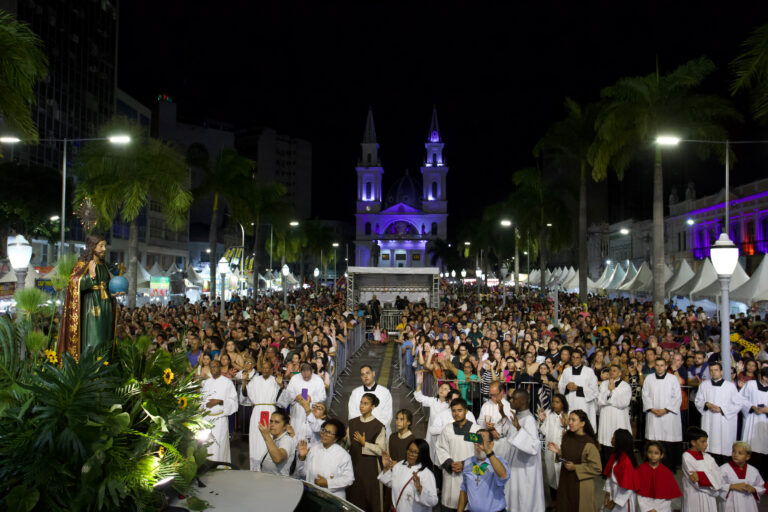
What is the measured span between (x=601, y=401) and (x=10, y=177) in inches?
1396

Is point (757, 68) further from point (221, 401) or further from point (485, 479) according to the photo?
point (221, 401)

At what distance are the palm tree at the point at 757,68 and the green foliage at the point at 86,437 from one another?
11.3 metres

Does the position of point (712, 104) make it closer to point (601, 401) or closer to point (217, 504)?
point (601, 401)

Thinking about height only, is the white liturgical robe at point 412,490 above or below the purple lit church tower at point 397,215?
below

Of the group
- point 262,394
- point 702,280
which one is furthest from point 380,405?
point 702,280

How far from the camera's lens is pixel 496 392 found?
7551 millimetres

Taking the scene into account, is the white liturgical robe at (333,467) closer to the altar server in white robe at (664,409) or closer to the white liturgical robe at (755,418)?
the altar server in white robe at (664,409)

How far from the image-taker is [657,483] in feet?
19.1

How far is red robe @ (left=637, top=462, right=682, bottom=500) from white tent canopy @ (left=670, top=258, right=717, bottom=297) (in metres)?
19.6

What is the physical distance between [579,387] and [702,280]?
17143 millimetres

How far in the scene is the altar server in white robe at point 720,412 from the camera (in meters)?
8.55

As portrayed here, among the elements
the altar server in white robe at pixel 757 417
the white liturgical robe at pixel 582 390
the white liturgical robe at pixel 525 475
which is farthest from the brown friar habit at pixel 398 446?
the altar server in white robe at pixel 757 417

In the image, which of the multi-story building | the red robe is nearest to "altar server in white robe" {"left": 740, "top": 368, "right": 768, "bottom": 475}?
the red robe

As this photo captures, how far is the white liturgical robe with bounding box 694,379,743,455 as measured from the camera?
28.1 ft
